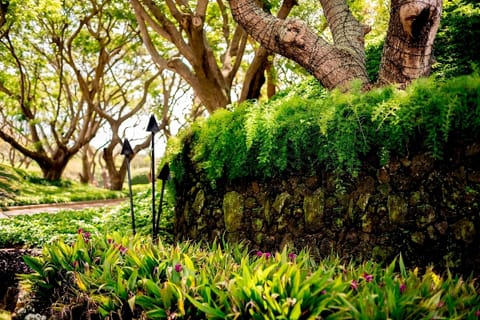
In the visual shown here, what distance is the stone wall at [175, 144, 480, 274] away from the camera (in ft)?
10.8

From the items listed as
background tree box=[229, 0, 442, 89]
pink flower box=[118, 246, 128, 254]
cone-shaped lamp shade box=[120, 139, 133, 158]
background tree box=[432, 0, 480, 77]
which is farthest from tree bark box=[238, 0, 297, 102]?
pink flower box=[118, 246, 128, 254]

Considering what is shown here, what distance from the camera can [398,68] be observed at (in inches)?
185

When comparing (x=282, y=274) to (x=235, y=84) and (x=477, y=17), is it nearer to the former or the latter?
(x=477, y=17)

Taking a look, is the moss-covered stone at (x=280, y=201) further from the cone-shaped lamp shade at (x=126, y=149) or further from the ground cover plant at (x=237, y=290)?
the cone-shaped lamp shade at (x=126, y=149)

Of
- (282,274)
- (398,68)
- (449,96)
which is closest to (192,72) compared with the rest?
(398,68)

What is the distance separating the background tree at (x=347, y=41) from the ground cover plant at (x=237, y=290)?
2674 millimetres

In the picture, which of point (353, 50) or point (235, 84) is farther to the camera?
point (235, 84)

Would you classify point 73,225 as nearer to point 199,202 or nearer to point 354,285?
point 199,202

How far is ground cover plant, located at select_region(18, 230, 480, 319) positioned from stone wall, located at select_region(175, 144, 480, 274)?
80 centimetres

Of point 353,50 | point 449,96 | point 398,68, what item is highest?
point 353,50

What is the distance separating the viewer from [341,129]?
3807 millimetres

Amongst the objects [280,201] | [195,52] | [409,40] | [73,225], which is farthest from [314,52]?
[73,225]

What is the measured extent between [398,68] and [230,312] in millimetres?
3544

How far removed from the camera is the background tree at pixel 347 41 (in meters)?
4.31
